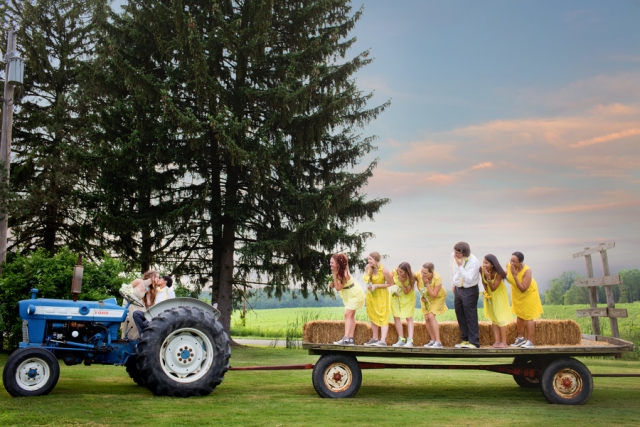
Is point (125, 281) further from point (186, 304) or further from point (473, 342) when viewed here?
point (473, 342)

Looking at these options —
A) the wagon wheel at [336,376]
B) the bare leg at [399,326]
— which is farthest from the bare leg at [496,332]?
the wagon wheel at [336,376]

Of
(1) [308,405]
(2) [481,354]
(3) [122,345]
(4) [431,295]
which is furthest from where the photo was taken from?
(4) [431,295]

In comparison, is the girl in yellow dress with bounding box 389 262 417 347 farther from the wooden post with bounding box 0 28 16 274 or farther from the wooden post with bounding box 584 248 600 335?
the wooden post with bounding box 0 28 16 274

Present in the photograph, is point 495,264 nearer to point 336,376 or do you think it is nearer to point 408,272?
point 408,272

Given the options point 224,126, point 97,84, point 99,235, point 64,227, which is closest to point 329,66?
point 224,126

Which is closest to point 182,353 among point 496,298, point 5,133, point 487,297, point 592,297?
point 487,297

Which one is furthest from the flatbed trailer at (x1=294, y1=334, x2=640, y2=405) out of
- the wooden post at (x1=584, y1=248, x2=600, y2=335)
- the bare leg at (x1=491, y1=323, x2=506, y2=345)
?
the wooden post at (x1=584, y1=248, x2=600, y2=335)

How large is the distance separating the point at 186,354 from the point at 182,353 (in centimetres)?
6

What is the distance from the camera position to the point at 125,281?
53.2 ft

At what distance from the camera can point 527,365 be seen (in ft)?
30.5

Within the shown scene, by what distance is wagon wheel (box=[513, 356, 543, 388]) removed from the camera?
920 centimetres

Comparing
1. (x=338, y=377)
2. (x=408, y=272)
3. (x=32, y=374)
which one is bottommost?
(x=338, y=377)

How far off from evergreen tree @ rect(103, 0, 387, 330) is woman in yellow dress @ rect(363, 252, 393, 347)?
29.6ft

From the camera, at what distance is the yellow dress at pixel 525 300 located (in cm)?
883
